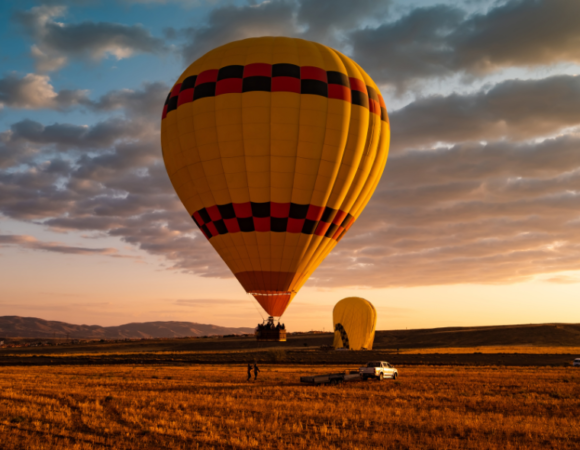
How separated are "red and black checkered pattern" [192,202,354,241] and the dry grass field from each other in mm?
10920

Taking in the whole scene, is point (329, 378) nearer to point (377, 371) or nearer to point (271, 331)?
point (377, 371)

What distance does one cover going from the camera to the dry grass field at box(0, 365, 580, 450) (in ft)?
44.8

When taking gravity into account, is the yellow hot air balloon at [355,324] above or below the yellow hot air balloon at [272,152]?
below

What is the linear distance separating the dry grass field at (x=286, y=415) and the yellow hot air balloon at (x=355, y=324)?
115ft

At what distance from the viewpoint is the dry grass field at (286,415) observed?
13657 mm

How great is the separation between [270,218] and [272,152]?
164 inches

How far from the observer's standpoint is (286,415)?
17.5 meters

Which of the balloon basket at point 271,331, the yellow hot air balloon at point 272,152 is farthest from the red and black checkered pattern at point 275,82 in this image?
the balloon basket at point 271,331

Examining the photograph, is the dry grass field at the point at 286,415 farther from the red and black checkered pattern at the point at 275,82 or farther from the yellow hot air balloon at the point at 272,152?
the red and black checkered pattern at the point at 275,82

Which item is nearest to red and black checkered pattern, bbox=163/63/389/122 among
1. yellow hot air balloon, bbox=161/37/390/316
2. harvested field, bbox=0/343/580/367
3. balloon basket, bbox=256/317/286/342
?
yellow hot air balloon, bbox=161/37/390/316

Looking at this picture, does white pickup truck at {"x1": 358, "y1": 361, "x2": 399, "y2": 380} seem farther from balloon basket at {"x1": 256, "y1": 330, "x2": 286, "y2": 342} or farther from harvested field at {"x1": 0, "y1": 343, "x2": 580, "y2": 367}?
harvested field at {"x1": 0, "y1": 343, "x2": 580, "y2": 367}

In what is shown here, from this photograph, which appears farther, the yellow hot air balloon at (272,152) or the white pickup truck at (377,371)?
the yellow hot air balloon at (272,152)

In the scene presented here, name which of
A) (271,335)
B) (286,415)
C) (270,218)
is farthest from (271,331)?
(286,415)

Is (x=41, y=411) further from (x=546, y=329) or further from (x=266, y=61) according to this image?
(x=546, y=329)
